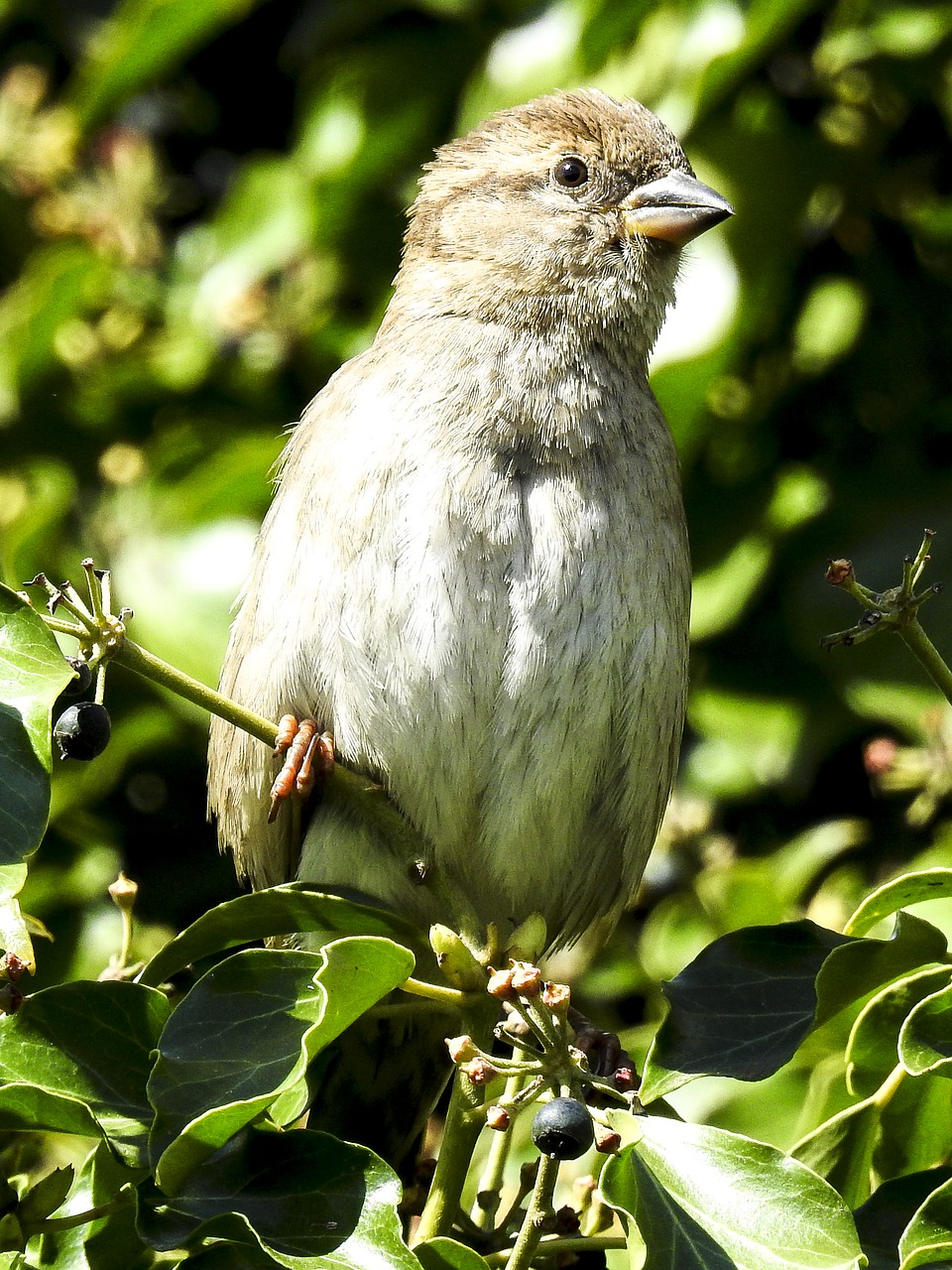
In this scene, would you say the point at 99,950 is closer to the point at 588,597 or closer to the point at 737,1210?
the point at 588,597

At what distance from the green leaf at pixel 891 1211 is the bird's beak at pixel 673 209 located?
1.73 m

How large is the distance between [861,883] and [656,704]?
81 cm

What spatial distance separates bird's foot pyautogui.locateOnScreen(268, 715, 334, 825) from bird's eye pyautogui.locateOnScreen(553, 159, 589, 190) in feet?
3.93

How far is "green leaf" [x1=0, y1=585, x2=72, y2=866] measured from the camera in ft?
5.18

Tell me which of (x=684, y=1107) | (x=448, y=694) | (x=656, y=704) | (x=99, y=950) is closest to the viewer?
(x=448, y=694)

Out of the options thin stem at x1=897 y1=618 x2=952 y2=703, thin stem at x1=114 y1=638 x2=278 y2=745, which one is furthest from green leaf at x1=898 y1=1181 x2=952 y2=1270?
thin stem at x1=114 y1=638 x2=278 y2=745

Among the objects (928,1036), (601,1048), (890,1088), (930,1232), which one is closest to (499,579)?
(601,1048)

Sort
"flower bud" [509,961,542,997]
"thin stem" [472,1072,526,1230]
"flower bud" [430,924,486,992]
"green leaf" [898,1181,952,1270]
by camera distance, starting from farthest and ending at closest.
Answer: "thin stem" [472,1072,526,1230] → "flower bud" [430,924,486,992] → "flower bud" [509,961,542,997] → "green leaf" [898,1181,952,1270]

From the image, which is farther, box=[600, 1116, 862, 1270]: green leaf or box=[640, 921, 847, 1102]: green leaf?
box=[640, 921, 847, 1102]: green leaf

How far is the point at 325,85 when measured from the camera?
3.65 metres

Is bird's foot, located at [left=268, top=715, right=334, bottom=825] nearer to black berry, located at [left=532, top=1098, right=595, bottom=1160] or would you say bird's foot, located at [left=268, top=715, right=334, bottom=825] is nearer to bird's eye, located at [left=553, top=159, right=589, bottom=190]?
black berry, located at [left=532, top=1098, right=595, bottom=1160]

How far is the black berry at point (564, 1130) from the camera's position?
1.53 meters

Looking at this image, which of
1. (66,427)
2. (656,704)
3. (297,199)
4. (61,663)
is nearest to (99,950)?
(66,427)

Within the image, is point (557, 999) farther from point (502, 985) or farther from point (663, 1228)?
point (663, 1228)
